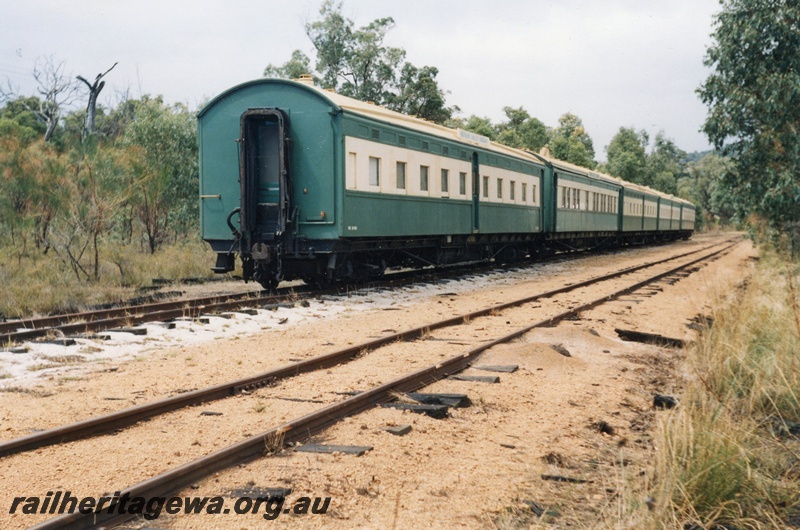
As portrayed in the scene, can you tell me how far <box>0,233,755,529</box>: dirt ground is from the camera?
12.1 ft

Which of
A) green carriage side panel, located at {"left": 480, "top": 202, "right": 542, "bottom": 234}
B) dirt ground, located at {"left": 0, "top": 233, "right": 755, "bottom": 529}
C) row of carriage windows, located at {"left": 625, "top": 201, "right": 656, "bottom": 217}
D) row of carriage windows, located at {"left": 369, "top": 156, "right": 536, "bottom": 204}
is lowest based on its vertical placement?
dirt ground, located at {"left": 0, "top": 233, "right": 755, "bottom": 529}

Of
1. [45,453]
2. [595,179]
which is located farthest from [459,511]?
[595,179]

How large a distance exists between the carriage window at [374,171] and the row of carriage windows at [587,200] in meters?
13.0

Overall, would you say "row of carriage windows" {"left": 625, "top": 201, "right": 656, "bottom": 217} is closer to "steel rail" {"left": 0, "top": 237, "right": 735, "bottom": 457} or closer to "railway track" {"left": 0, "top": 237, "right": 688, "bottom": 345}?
"railway track" {"left": 0, "top": 237, "right": 688, "bottom": 345}

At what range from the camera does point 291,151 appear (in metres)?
12.6

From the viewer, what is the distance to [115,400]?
5586mm

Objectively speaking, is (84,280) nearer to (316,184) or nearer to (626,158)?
(316,184)

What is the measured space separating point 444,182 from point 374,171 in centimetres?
319

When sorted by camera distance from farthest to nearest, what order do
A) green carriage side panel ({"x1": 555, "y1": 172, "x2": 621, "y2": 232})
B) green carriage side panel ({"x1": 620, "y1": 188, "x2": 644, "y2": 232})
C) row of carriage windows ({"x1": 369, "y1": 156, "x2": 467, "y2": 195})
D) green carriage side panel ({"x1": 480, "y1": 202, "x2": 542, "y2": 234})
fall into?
green carriage side panel ({"x1": 620, "y1": 188, "x2": 644, "y2": 232}), green carriage side panel ({"x1": 555, "y1": 172, "x2": 621, "y2": 232}), green carriage side panel ({"x1": 480, "y1": 202, "x2": 542, "y2": 234}), row of carriage windows ({"x1": 369, "y1": 156, "x2": 467, "y2": 195})

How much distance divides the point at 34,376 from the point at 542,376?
14.9 ft

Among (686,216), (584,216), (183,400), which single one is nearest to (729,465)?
(183,400)

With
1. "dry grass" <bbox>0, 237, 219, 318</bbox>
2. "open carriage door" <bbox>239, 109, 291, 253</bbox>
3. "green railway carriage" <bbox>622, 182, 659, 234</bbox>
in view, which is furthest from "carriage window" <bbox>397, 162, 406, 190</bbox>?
"green railway carriage" <bbox>622, 182, 659, 234</bbox>

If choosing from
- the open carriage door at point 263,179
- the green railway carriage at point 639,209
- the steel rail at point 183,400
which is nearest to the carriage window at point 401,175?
the open carriage door at point 263,179

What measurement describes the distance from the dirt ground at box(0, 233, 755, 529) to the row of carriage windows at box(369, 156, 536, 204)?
5.19 meters
